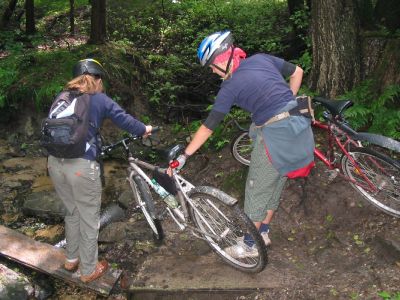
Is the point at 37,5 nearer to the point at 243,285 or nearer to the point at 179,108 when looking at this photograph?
the point at 179,108

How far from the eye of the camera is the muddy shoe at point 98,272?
5.05m

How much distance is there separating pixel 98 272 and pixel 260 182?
90.0 inches

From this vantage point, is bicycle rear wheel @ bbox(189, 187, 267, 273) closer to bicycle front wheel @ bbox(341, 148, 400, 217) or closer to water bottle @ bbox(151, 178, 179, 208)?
water bottle @ bbox(151, 178, 179, 208)

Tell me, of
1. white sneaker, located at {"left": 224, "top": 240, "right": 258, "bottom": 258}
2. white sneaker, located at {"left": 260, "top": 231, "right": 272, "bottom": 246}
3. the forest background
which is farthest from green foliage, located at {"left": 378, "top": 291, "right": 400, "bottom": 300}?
the forest background

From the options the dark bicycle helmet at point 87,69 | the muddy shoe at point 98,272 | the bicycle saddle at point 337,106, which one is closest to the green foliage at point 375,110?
the bicycle saddle at point 337,106

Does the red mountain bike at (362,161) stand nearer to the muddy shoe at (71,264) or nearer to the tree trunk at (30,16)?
the muddy shoe at (71,264)

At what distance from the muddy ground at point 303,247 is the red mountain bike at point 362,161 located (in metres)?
0.26

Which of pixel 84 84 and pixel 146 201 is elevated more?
pixel 84 84

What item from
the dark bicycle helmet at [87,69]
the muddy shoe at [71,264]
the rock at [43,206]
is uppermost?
the dark bicycle helmet at [87,69]

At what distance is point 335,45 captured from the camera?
6.71m

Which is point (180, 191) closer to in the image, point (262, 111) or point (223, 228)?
point (223, 228)

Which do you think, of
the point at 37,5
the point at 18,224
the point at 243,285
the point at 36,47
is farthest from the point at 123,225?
the point at 37,5

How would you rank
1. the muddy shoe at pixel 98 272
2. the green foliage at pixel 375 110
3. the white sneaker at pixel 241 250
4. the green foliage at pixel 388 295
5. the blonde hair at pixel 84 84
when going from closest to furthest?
the green foliage at pixel 388 295
the blonde hair at pixel 84 84
the white sneaker at pixel 241 250
the muddy shoe at pixel 98 272
the green foliage at pixel 375 110

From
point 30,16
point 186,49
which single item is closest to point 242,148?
point 186,49
